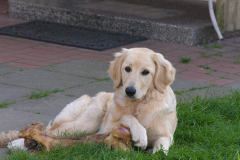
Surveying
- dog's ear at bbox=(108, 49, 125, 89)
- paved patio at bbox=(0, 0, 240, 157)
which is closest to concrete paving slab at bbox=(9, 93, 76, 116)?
paved patio at bbox=(0, 0, 240, 157)

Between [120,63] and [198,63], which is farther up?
[120,63]

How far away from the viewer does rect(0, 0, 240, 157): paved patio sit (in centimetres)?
478

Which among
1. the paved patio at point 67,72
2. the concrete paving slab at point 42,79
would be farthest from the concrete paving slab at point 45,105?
the concrete paving slab at point 42,79

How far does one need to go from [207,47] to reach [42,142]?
573 cm

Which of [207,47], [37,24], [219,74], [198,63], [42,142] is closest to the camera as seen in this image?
[42,142]

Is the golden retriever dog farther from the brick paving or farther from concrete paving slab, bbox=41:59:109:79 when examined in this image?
the brick paving

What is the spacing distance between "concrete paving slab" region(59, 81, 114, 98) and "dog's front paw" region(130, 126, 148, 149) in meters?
2.02

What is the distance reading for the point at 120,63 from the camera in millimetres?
3635

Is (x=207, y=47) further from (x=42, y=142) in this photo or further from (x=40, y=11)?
(x=42, y=142)

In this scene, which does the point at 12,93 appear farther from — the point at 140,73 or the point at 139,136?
the point at 139,136

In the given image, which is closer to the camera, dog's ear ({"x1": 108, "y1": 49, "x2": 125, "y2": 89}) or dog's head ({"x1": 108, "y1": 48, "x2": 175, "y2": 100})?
dog's head ({"x1": 108, "y1": 48, "x2": 175, "y2": 100})

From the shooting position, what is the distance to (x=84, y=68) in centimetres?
659

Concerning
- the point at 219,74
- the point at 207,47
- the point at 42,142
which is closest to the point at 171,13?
the point at 207,47

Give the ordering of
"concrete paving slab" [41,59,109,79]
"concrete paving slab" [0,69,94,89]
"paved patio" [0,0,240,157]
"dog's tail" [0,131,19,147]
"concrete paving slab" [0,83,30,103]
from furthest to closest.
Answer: "concrete paving slab" [41,59,109,79], "concrete paving slab" [0,69,94,89], "concrete paving slab" [0,83,30,103], "paved patio" [0,0,240,157], "dog's tail" [0,131,19,147]
